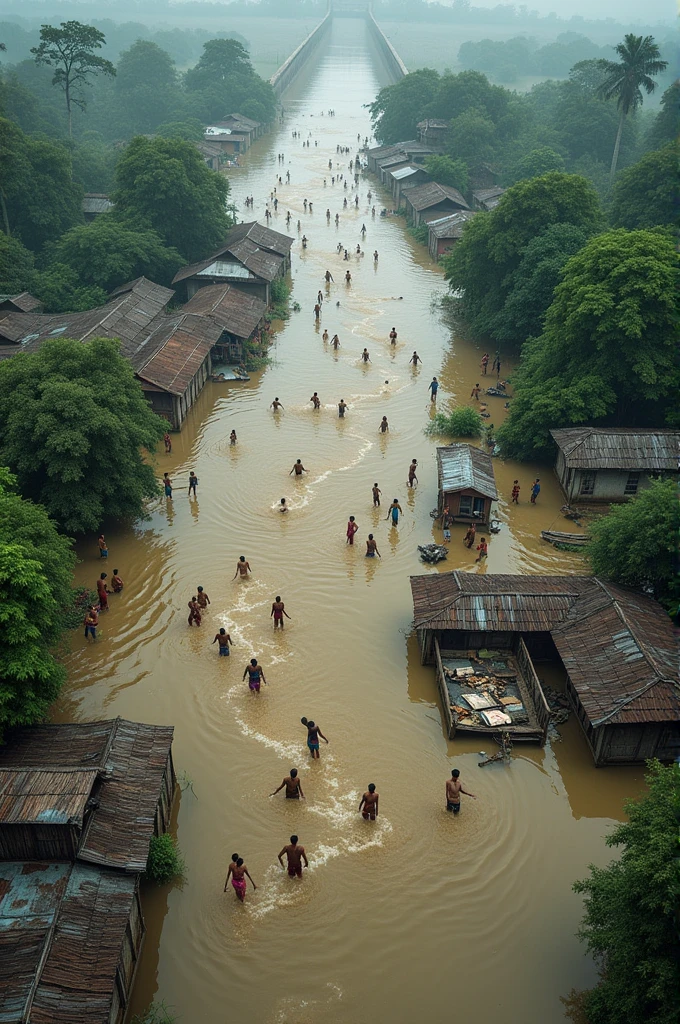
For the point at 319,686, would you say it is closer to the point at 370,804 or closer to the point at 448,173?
the point at 370,804

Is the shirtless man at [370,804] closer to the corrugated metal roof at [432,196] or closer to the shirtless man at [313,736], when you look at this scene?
the shirtless man at [313,736]

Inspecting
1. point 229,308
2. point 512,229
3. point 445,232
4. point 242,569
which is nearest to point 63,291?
point 229,308

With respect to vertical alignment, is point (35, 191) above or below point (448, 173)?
below

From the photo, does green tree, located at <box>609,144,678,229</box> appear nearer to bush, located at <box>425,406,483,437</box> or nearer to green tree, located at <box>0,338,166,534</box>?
bush, located at <box>425,406,483,437</box>

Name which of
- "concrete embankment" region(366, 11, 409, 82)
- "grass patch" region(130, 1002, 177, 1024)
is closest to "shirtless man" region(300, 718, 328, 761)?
"grass patch" region(130, 1002, 177, 1024)

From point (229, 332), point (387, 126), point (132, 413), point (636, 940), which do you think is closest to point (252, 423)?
point (229, 332)
